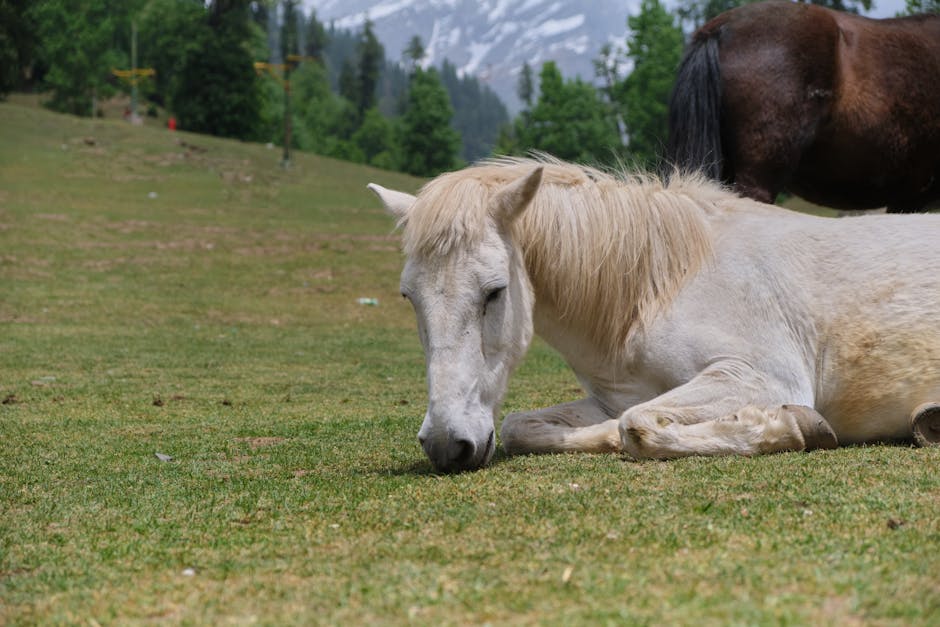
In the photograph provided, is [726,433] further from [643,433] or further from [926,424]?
[926,424]

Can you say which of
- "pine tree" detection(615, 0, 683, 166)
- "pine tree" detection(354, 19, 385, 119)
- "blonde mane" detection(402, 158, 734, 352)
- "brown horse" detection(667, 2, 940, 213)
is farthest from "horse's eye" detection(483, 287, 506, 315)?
"pine tree" detection(354, 19, 385, 119)

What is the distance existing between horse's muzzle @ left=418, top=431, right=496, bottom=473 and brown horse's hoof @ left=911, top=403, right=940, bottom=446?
2209 millimetres

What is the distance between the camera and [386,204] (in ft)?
17.9

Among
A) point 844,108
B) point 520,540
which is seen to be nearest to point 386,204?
point 520,540

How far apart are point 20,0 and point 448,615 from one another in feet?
256

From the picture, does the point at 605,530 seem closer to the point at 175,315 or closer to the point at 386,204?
the point at 386,204

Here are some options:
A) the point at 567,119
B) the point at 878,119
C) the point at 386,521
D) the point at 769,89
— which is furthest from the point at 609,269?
the point at 567,119

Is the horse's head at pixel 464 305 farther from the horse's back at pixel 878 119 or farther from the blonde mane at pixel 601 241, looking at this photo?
the horse's back at pixel 878 119

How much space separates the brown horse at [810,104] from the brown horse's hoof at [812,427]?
3290 mm

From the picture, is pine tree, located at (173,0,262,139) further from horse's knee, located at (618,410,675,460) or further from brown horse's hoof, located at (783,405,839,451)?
brown horse's hoof, located at (783,405,839,451)

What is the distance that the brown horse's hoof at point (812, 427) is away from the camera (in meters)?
5.13

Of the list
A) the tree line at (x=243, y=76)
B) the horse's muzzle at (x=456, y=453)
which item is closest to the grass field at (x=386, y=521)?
the horse's muzzle at (x=456, y=453)

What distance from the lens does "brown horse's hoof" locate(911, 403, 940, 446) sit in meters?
5.21

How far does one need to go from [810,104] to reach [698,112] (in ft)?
3.17
